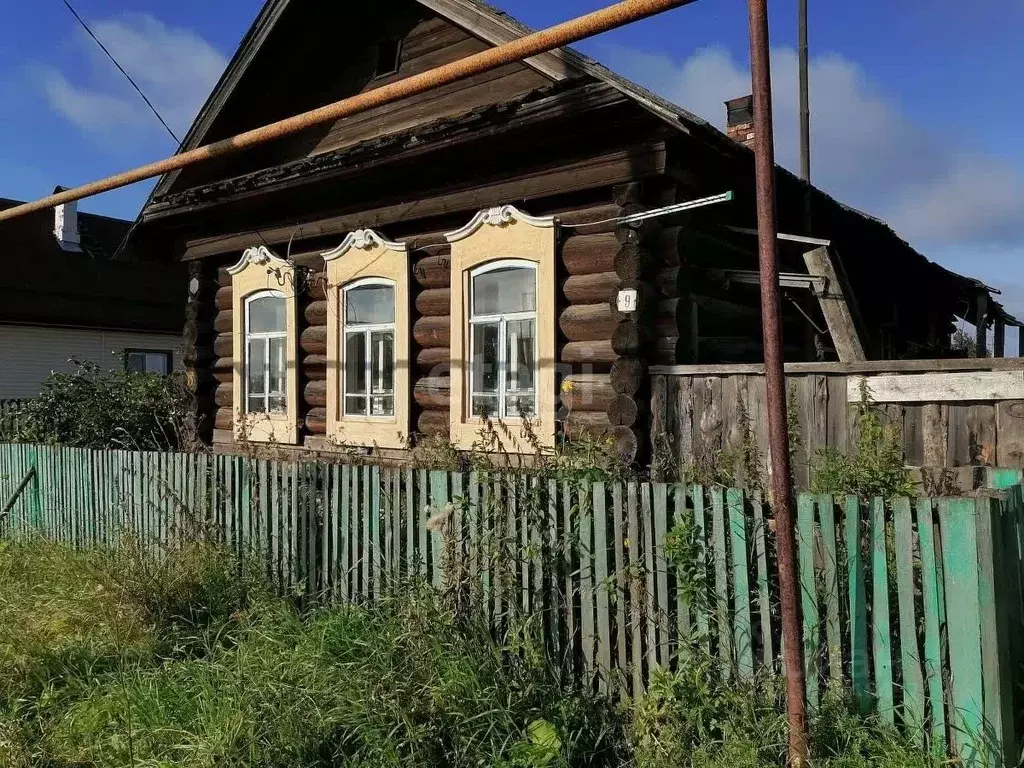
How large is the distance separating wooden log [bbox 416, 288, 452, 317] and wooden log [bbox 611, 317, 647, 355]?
80.4 inches

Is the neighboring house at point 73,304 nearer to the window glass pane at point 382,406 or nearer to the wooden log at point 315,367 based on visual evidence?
the wooden log at point 315,367

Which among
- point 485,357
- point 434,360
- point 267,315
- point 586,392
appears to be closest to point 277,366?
point 267,315

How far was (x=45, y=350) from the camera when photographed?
20047 millimetres

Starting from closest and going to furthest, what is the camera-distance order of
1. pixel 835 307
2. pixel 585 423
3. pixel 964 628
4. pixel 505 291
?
pixel 964 628
pixel 835 307
pixel 585 423
pixel 505 291

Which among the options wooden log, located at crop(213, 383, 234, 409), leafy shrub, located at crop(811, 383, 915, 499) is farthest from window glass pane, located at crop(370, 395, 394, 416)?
leafy shrub, located at crop(811, 383, 915, 499)

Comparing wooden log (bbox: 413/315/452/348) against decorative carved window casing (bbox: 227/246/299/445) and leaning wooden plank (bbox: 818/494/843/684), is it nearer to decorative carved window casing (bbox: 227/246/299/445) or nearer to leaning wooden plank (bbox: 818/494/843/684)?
decorative carved window casing (bbox: 227/246/299/445)

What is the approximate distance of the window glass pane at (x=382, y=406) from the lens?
842 cm

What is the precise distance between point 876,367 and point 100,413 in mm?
10113

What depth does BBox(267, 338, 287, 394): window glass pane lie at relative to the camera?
949 centimetres

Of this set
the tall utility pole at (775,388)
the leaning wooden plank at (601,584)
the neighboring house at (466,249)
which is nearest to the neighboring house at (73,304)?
the neighboring house at (466,249)

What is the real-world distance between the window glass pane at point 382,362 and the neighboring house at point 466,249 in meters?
0.03

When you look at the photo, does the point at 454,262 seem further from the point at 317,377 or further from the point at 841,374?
the point at 841,374

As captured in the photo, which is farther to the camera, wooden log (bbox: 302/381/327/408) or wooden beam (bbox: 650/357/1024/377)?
wooden log (bbox: 302/381/327/408)

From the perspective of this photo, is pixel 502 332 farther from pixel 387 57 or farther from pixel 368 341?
pixel 387 57
